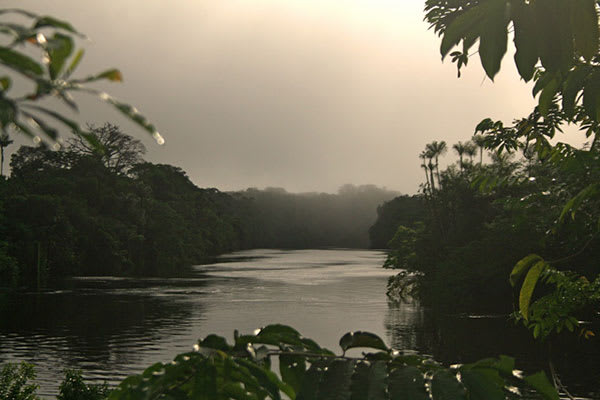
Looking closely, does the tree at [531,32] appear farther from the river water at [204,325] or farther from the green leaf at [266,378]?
the river water at [204,325]

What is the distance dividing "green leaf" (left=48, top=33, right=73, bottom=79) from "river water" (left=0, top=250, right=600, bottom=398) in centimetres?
2307

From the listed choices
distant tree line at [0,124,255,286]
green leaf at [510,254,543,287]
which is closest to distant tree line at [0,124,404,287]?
distant tree line at [0,124,255,286]

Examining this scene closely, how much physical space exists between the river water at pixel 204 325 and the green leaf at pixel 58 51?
2307 centimetres

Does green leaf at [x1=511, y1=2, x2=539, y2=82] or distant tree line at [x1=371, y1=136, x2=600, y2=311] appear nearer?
green leaf at [x1=511, y1=2, x2=539, y2=82]

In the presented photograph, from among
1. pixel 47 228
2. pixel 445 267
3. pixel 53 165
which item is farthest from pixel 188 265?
pixel 445 267

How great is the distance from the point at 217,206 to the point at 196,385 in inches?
5998

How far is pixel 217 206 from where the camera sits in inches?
6009

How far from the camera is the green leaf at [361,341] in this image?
1.51 metres

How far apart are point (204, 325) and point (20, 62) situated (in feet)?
124

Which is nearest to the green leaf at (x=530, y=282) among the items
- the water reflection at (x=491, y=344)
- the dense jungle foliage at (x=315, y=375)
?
the dense jungle foliage at (x=315, y=375)

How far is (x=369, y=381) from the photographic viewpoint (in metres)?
1.47

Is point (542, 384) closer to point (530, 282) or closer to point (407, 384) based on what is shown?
point (407, 384)

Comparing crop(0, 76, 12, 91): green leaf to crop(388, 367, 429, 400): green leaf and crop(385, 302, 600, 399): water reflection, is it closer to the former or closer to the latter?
crop(388, 367, 429, 400): green leaf

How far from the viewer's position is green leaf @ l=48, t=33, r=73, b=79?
73cm
